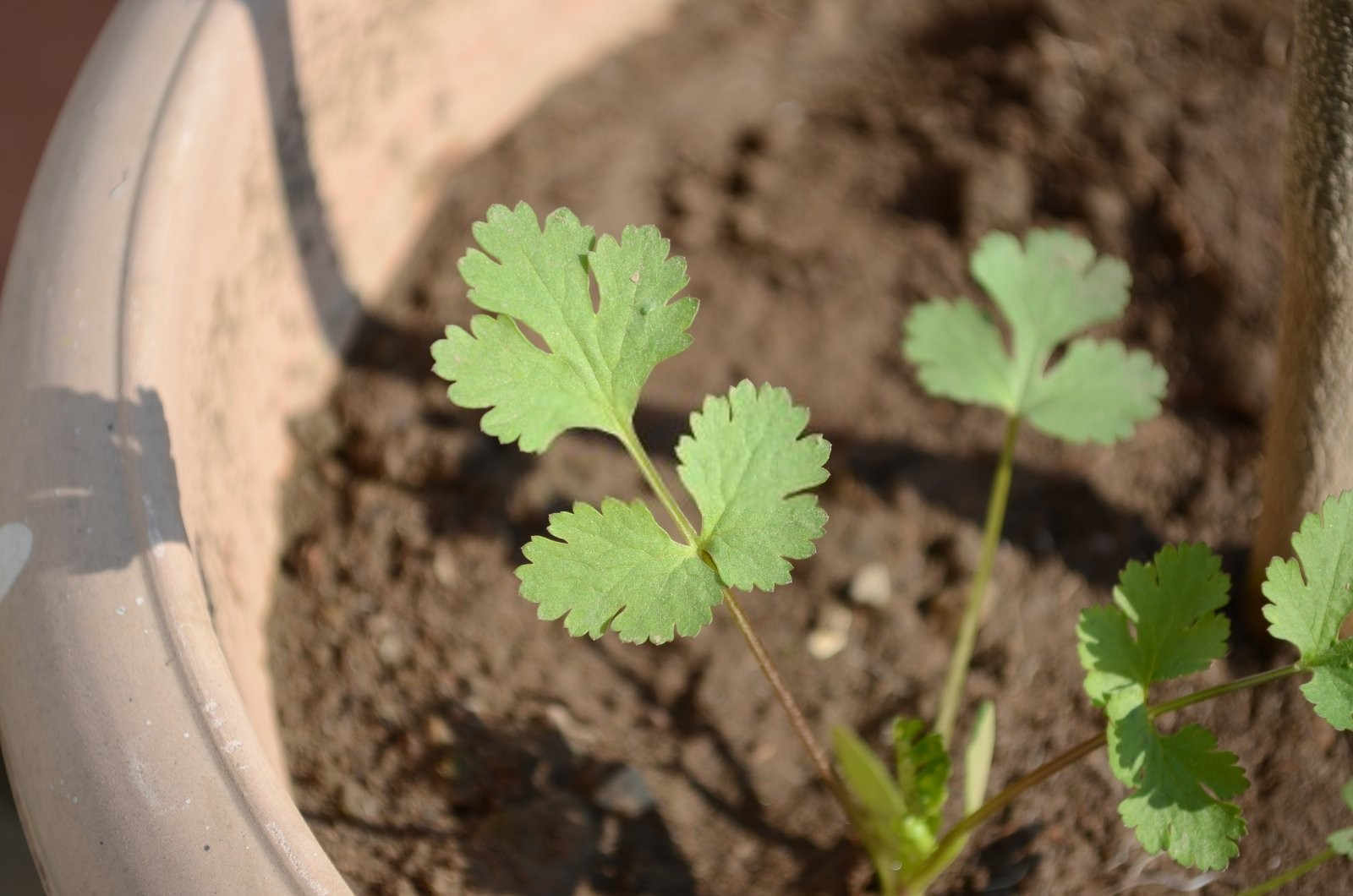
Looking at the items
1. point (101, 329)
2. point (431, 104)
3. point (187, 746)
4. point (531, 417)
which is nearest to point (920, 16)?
point (431, 104)

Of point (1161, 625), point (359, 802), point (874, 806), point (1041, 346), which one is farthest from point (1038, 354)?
point (359, 802)

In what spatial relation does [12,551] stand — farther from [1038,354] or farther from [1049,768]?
[1038,354]

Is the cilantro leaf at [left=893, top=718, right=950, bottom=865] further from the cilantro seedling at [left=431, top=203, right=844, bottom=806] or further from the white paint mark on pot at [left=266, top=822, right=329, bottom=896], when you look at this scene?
the white paint mark on pot at [left=266, top=822, right=329, bottom=896]

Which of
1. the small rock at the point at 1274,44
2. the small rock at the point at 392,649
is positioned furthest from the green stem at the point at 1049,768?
the small rock at the point at 1274,44

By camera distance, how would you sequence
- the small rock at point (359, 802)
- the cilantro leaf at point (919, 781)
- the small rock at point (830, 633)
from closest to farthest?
the cilantro leaf at point (919, 781)
the small rock at point (359, 802)
the small rock at point (830, 633)

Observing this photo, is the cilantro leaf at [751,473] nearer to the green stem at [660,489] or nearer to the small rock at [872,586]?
the green stem at [660,489]

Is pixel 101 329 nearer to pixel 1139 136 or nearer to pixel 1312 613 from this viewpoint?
pixel 1312 613
